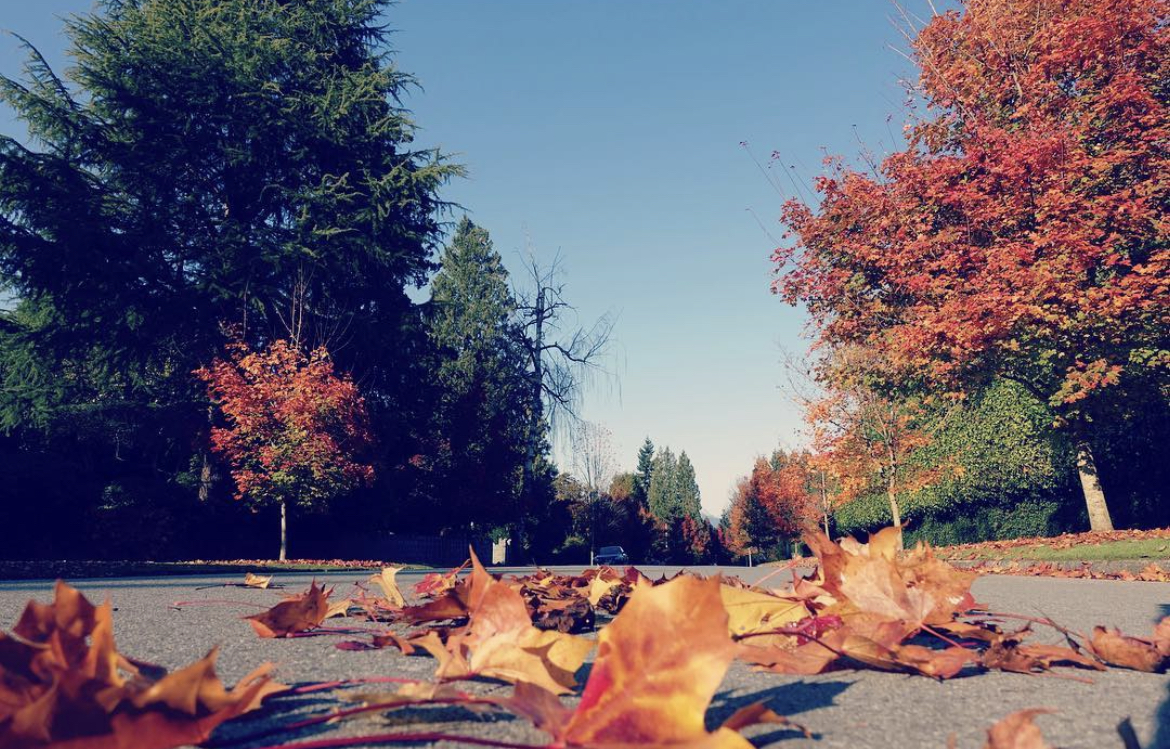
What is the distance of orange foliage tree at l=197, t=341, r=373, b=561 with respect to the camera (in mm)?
13180

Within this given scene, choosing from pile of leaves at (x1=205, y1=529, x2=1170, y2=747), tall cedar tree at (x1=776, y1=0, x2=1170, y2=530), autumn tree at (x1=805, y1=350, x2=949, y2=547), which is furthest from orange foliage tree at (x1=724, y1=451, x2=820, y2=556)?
pile of leaves at (x1=205, y1=529, x2=1170, y2=747)

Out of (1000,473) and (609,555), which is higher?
(1000,473)

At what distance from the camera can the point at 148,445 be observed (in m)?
15.5

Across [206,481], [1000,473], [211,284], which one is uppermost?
[211,284]

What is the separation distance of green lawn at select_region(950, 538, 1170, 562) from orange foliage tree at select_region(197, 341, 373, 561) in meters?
10.9

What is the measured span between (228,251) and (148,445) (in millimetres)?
4588

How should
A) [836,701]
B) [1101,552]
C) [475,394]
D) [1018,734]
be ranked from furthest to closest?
[475,394], [1101,552], [836,701], [1018,734]

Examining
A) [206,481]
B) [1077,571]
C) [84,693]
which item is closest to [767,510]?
[206,481]

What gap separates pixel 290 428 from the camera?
13.3m

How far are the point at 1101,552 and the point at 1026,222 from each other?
4592mm

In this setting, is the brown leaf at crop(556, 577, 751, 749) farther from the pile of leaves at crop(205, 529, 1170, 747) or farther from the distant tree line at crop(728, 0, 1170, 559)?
the distant tree line at crop(728, 0, 1170, 559)

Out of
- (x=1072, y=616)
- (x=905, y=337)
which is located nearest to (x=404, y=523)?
(x=905, y=337)

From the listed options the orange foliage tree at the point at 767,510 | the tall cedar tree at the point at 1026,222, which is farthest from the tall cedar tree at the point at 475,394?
the orange foliage tree at the point at 767,510

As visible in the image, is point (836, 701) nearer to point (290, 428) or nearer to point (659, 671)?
point (659, 671)
